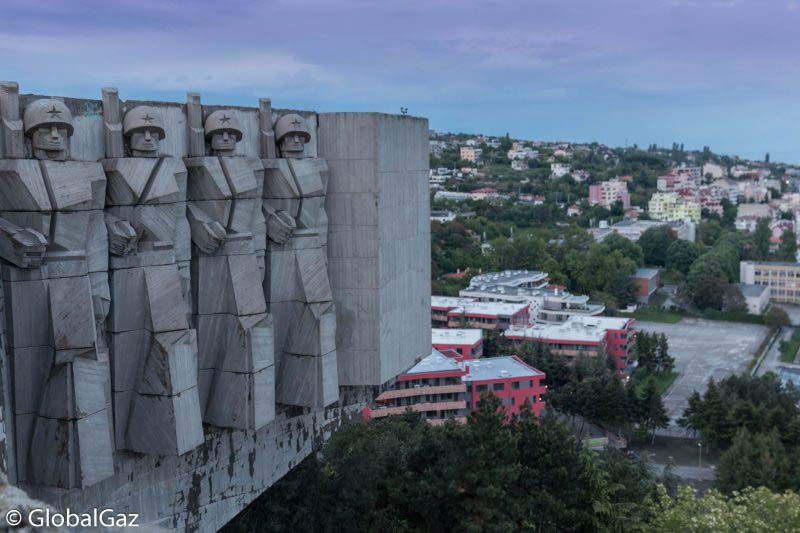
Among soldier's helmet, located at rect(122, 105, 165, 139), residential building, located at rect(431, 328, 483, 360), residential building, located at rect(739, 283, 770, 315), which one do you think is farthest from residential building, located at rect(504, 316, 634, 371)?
soldier's helmet, located at rect(122, 105, 165, 139)

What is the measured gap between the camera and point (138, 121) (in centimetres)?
820

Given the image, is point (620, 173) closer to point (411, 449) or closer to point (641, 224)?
point (641, 224)

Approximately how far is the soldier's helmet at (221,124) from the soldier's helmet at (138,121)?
92cm

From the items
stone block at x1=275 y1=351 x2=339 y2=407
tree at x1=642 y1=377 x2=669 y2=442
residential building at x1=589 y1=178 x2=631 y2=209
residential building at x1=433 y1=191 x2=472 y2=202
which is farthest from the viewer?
residential building at x1=589 y1=178 x2=631 y2=209

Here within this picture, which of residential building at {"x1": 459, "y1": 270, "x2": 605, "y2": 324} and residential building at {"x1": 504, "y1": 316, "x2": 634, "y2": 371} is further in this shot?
residential building at {"x1": 459, "y1": 270, "x2": 605, "y2": 324}

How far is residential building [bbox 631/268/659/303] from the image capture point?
220ft

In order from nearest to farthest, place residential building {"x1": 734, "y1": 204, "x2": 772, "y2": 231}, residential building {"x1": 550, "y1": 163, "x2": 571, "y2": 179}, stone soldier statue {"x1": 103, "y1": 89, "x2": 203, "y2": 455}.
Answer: stone soldier statue {"x1": 103, "y1": 89, "x2": 203, "y2": 455}, residential building {"x1": 734, "y1": 204, "x2": 772, "y2": 231}, residential building {"x1": 550, "y1": 163, "x2": 571, "y2": 179}

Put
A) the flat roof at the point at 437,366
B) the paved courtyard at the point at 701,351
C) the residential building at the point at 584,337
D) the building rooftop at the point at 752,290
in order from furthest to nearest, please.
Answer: the building rooftop at the point at 752,290, the paved courtyard at the point at 701,351, the residential building at the point at 584,337, the flat roof at the point at 437,366

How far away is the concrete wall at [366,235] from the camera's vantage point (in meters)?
10.8

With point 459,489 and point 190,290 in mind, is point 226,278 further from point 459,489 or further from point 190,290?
point 459,489

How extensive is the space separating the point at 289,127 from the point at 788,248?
78.8m

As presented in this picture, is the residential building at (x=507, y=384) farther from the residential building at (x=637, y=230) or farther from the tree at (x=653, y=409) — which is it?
the residential building at (x=637, y=230)

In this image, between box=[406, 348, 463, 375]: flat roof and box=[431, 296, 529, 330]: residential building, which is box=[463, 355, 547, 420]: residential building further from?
box=[431, 296, 529, 330]: residential building

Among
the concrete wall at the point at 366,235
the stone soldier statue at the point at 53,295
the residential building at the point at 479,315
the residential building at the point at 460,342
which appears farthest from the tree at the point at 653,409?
the stone soldier statue at the point at 53,295
